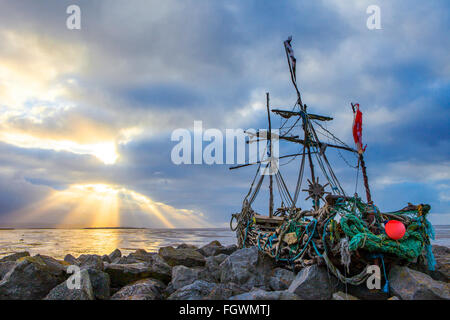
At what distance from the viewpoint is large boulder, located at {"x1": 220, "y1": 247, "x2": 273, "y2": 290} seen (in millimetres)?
9648

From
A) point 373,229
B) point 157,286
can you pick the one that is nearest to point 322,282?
point 373,229

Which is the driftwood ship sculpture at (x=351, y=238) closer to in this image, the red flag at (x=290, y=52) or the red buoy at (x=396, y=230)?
the red buoy at (x=396, y=230)

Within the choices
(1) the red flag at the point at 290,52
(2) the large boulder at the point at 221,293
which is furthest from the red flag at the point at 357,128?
(2) the large boulder at the point at 221,293

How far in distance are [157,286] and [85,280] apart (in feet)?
7.41

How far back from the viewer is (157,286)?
354 inches

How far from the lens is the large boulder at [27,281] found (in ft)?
26.1

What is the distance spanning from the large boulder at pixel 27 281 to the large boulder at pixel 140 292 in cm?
224

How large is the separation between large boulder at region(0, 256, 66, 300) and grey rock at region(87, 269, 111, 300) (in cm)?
140

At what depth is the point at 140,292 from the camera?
804cm

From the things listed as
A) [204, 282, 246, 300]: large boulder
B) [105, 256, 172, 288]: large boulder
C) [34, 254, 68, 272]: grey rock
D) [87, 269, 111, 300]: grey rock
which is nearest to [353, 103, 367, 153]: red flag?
[204, 282, 246, 300]: large boulder

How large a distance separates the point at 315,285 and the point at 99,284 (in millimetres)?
6316

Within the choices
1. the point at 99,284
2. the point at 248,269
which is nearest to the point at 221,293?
the point at 248,269
